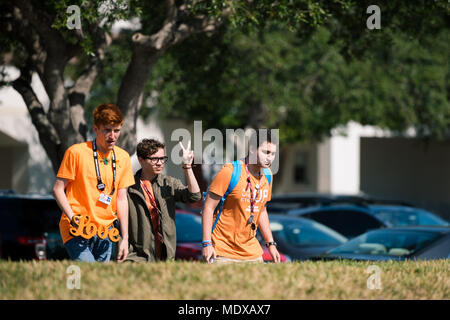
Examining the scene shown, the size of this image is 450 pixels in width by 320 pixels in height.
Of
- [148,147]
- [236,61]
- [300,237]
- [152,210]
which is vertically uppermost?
[236,61]

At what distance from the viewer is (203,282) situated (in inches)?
185

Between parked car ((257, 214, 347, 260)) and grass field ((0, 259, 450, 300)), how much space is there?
4.81 meters

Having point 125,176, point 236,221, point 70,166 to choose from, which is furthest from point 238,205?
point 70,166

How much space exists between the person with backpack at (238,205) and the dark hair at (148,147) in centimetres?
53

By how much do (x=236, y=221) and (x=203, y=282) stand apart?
4.64ft

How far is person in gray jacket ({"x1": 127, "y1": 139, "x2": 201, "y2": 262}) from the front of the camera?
Result: 5.98m

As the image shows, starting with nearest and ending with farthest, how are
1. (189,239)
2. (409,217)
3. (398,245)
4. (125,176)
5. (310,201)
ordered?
(125,176) < (398,245) < (189,239) < (409,217) < (310,201)

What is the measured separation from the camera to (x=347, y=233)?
45.6 ft

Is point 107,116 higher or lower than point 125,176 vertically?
higher

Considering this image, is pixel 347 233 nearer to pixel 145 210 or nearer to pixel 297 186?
pixel 145 210

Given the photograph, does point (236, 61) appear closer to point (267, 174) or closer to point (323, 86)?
point (323, 86)

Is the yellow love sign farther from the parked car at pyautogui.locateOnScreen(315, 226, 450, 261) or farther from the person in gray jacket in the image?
the parked car at pyautogui.locateOnScreen(315, 226, 450, 261)

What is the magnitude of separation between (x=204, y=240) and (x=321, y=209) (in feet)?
26.6

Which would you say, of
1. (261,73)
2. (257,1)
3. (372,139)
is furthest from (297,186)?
(257,1)
